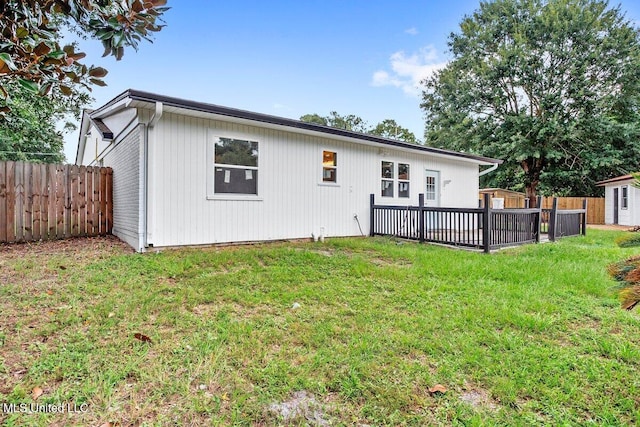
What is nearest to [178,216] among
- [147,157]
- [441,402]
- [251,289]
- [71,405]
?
[147,157]

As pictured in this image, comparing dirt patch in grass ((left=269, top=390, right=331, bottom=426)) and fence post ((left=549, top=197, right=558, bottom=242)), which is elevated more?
fence post ((left=549, top=197, right=558, bottom=242))

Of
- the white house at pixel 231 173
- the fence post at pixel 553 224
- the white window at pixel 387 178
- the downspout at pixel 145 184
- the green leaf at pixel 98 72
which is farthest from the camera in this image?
the white window at pixel 387 178

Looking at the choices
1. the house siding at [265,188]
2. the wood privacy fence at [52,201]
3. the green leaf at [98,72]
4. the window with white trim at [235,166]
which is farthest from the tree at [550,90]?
the green leaf at [98,72]

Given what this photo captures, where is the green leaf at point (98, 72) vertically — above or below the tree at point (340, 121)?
below

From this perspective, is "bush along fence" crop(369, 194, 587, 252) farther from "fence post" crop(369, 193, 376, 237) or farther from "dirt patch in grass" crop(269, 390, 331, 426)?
"dirt patch in grass" crop(269, 390, 331, 426)

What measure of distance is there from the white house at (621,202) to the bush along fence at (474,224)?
27.5 feet

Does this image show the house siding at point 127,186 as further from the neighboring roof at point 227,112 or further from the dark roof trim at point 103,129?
the neighboring roof at point 227,112

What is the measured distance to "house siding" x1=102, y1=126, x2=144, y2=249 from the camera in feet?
20.0

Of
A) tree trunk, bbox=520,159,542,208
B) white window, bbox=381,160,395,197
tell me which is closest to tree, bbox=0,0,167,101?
white window, bbox=381,160,395,197

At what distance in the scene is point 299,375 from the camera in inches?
86.4

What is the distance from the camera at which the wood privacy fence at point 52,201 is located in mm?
6668

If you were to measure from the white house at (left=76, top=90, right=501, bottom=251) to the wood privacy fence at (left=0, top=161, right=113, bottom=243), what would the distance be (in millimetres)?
430

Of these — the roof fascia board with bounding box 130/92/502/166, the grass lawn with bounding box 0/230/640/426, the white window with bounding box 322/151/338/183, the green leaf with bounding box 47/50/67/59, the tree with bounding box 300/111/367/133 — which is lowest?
the grass lawn with bounding box 0/230/640/426

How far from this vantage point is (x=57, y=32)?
1807 mm
